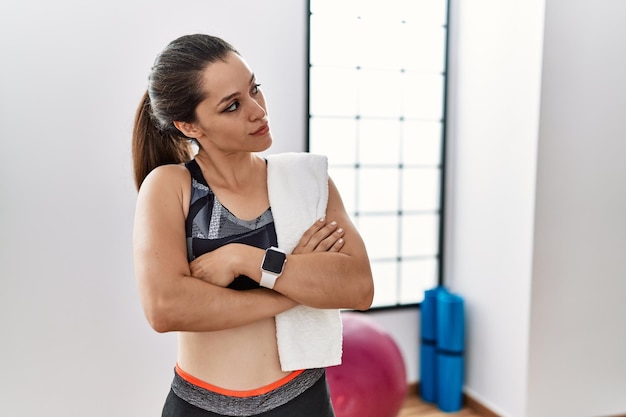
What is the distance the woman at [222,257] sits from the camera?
1088mm

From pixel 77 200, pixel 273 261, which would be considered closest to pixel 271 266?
pixel 273 261

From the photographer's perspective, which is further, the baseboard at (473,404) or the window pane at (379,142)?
the window pane at (379,142)

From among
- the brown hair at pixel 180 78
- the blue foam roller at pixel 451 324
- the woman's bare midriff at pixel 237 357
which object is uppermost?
the brown hair at pixel 180 78

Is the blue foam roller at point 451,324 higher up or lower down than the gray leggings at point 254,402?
lower down

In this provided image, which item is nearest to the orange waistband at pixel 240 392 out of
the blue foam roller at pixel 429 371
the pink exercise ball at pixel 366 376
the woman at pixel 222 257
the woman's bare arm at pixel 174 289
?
the woman at pixel 222 257

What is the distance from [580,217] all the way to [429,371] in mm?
1133

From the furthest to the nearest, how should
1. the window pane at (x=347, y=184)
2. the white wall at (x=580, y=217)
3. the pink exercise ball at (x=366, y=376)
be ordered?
the window pane at (x=347, y=184) → the white wall at (x=580, y=217) → the pink exercise ball at (x=366, y=376)

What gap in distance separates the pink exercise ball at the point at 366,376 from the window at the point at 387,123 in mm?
805

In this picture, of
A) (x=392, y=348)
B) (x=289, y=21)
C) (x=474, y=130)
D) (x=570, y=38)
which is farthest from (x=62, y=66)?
Answer: (x=570, y=38)

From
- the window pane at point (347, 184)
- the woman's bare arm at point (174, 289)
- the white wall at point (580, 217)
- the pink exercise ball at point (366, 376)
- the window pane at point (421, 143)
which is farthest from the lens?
the window pane at point (421, 143)

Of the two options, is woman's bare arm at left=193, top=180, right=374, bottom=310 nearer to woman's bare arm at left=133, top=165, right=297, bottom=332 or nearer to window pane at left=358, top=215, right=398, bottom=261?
woman's bare arm at left=133, top=165, right=297, bottom=332

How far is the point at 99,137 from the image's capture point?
7.41 feet

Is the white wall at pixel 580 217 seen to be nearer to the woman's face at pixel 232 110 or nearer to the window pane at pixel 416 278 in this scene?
the window pane at pixel 416 278

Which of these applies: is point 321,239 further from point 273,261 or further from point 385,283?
point 385,283
